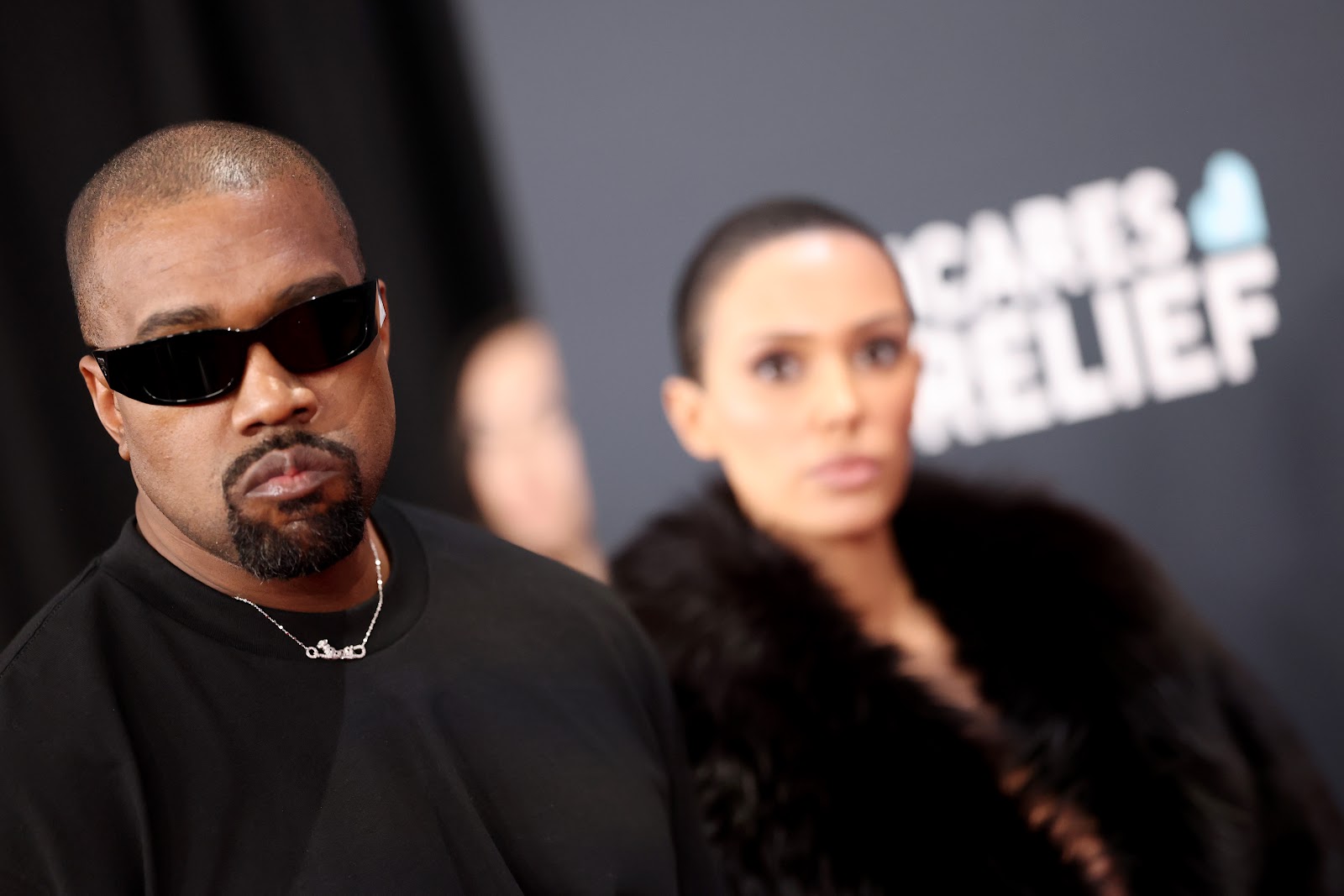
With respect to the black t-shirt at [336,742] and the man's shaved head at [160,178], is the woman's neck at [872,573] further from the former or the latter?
the man's shaved head at [160,178]

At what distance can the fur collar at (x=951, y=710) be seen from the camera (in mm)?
1543

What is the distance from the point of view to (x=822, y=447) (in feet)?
5.79

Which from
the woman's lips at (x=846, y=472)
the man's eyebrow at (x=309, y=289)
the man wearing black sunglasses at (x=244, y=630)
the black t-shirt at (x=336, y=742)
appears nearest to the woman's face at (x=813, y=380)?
the woman's lips at (x=846, y=472)

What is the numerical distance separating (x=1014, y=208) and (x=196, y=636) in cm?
162

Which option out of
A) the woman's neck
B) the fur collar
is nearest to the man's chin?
the fur collar

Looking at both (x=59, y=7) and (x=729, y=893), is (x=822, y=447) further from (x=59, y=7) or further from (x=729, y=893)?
(x=59, y=7)

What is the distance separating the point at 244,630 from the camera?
3.23 ft

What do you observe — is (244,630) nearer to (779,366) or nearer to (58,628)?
(58,628)

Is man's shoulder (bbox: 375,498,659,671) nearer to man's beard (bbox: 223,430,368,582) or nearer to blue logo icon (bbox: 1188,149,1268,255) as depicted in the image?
man's beard (bbox: 223,430,368,582)

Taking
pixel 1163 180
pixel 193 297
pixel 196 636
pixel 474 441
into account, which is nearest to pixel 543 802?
pixel 196 636

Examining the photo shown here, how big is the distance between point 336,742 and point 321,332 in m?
0.31

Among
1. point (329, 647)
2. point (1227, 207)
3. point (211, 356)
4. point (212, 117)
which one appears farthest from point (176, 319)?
point (1227, 207)

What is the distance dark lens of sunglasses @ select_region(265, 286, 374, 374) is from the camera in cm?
93

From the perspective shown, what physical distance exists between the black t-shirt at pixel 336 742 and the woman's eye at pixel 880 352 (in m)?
0.71
